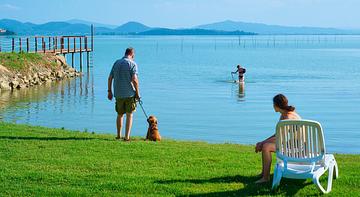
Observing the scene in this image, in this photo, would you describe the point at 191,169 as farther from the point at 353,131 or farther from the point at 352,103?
the point at 352,103

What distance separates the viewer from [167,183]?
825 cm

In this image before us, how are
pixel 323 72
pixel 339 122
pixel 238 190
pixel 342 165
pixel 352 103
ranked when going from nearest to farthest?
pixel 238 190 → pixel 342 165 → pixel 339 122 → pixel 352 103 → pixel 323 72

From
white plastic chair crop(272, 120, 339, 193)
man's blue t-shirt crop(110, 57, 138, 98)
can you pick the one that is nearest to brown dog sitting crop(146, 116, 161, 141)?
man's blue t-shirt crop(110, 57, 138, 98)

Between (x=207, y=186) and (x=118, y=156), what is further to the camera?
(x=118, y=156)

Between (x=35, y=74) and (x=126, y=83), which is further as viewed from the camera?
(x=35, y=74)

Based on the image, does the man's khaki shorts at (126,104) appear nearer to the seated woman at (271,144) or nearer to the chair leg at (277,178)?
the seated woman at (271,144)

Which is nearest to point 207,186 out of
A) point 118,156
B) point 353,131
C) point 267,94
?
point 118,156

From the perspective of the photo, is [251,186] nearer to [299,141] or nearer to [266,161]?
[266,161]

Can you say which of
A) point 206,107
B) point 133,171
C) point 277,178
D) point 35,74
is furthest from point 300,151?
point 35,74

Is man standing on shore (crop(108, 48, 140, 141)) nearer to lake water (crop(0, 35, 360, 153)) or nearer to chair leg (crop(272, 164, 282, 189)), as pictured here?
chair leg (crop(272, 164, 282, 189))

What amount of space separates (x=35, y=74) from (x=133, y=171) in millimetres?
34092

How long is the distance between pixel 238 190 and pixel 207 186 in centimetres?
45

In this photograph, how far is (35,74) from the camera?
41812mm

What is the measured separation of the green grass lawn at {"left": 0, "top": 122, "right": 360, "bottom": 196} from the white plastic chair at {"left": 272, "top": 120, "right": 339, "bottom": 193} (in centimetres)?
27
